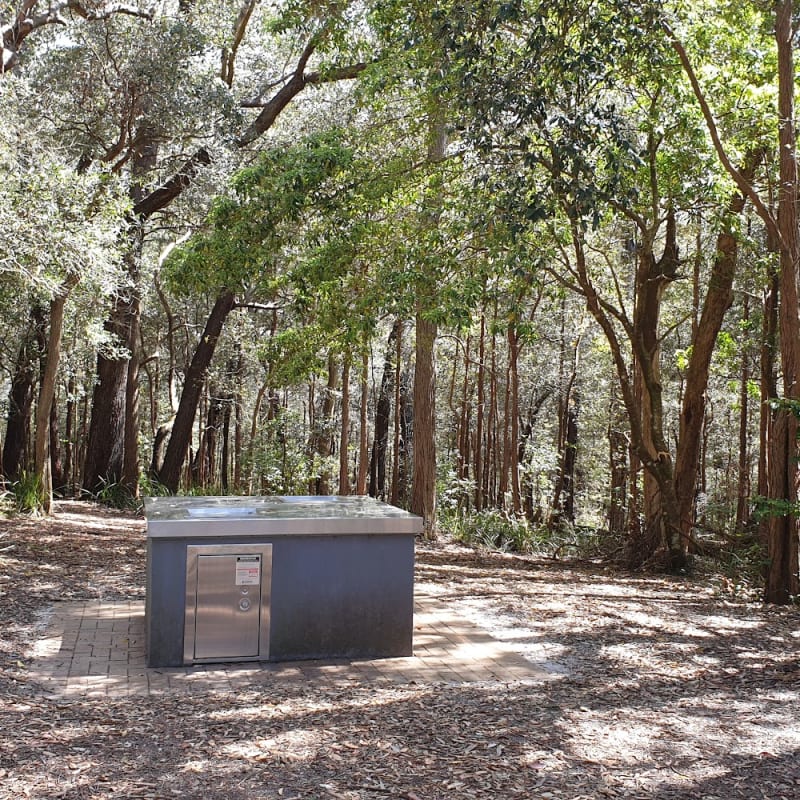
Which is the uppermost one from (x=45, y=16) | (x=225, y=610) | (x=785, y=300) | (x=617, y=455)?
(x=45, y=16)

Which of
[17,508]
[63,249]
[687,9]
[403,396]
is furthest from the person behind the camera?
[403,396]

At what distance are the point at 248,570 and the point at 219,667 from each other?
0.66m

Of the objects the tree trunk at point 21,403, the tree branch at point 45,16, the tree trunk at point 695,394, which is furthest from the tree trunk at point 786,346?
the tree trunk at point 21,403

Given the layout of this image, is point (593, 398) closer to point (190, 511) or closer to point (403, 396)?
point (403, 396)

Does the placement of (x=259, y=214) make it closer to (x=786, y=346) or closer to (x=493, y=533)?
(x=786, y=346)

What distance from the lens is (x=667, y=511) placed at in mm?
11484

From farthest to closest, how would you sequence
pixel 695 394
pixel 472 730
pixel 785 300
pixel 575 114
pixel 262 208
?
pixel 695 394, pixel 262 208, pixel 785 300, pixel 575 114, pixel 472 730

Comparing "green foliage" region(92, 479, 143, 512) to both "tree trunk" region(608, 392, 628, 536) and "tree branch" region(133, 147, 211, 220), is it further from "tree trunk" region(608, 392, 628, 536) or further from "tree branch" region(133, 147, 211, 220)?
"tree trunk" region(608, 392, 628, 536)

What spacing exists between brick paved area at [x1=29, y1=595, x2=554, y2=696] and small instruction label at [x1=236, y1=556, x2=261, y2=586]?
558 millimetres

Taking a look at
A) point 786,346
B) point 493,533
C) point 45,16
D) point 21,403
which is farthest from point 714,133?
point 21,403

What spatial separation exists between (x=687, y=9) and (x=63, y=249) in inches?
261

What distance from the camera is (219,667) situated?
5.94 meters

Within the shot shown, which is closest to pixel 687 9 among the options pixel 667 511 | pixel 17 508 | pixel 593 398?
pixel 667 511

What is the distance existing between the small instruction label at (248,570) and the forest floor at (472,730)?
799 mm
